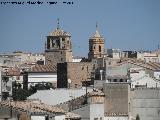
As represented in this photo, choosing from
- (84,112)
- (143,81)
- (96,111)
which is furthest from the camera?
(143,81)

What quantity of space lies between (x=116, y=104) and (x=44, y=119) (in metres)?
10.7

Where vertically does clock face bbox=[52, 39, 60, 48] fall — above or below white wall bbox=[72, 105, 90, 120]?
above

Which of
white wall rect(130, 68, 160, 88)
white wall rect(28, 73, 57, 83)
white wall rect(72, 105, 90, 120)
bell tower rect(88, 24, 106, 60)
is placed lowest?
white wall rect(72, 105, 90, 120)

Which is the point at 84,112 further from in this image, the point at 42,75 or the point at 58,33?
the point at 58,33

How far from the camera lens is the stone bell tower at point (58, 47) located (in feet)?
366

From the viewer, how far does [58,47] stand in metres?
112

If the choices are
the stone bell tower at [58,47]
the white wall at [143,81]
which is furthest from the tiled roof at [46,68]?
the white wall at [143,81]

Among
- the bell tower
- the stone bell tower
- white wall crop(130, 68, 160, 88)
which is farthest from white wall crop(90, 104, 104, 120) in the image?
the stone bell tower

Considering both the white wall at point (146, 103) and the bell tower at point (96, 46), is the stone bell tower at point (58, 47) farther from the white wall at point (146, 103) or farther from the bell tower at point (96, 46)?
the white wall at point (146, 103)

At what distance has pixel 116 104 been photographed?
128ft

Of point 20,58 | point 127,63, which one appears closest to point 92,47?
point 127,63

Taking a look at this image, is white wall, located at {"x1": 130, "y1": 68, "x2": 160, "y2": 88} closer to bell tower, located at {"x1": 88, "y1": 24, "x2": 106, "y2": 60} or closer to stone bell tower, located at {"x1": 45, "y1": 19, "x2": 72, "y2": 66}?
bell tower, located at {"x1": 88, "y1": 24, "x2": 106, "y2": 60}

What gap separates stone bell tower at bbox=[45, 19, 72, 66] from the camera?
111562 millimetres

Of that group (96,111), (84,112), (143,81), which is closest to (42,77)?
(143,81)
